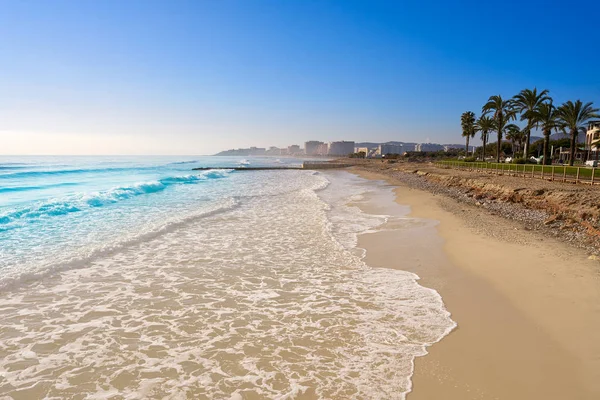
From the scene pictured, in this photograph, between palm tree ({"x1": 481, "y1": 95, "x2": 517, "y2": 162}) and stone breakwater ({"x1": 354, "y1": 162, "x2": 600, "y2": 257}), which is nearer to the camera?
stone breakwater ({"x1": 354, "y1": 162, "x2": 600, "y2": 257})

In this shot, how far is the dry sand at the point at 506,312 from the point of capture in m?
3.95

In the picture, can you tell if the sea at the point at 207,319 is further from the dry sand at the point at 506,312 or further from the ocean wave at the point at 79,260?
the dry sand at the point at 506,312

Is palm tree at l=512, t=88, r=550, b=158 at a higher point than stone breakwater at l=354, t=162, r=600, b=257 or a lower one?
higher

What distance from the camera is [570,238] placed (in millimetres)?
10758

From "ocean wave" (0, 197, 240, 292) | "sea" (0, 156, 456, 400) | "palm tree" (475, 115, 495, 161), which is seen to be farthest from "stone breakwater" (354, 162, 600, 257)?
"palm tree" (475, 115, 495, 161)

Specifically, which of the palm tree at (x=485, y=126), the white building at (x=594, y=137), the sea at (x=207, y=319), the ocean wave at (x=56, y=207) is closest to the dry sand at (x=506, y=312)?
the sea at (x=207, y=319)

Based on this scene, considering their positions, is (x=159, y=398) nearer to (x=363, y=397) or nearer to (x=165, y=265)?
(x=363, y=397)

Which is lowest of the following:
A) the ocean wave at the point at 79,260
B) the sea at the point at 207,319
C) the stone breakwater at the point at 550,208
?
the sea at the point at 207,319

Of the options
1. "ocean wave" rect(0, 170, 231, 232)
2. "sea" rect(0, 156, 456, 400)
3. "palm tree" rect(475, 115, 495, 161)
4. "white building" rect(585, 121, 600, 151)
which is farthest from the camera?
"palm tree" rect(475, 115, 495, 161)

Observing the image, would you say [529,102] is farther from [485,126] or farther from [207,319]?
[207,319]

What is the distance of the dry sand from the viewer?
3951mm

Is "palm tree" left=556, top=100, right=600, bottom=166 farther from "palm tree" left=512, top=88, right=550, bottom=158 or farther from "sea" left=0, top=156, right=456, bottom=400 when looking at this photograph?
"sea" left=0, top=156, right=456, bottom=400

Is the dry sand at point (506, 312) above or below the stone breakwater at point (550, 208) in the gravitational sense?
below

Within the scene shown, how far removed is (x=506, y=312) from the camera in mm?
5855
